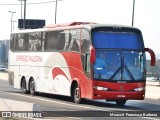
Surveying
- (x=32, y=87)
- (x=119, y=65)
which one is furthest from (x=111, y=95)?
(x=32, y=87)

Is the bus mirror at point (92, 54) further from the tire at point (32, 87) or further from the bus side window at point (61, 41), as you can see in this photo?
the tire at point (32, 87)

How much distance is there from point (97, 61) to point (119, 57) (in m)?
1.00

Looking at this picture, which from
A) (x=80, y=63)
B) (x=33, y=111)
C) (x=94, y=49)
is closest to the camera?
(x=33, y=111)

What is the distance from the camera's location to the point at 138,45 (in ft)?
84.7

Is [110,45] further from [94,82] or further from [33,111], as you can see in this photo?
[33,111]

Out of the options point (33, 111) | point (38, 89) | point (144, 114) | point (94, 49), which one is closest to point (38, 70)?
point (38, 89)

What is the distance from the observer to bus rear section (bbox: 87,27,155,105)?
25.0 metres

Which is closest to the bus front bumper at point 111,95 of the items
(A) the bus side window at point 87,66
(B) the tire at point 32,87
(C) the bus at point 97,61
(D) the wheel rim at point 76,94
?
(C) the bus at point 97,61

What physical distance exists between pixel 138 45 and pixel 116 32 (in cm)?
112

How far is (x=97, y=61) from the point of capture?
25031 mm

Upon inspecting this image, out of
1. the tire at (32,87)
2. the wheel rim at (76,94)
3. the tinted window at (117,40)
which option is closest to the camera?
the tinted window at (117,40)

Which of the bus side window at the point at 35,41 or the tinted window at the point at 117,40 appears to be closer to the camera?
the tinted window at the point at 117,40

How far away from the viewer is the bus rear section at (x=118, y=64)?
81.9 ft

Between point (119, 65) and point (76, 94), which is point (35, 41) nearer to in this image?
point (76, 94)
